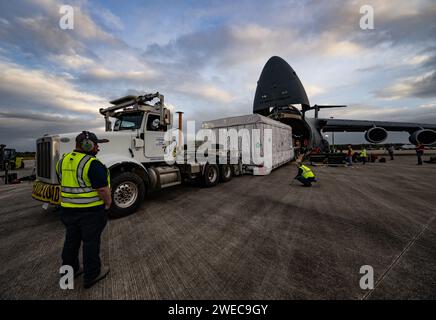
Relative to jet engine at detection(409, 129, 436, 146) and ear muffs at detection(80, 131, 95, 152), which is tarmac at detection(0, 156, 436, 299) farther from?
jet engine at detection(409, 129, 436, 146)

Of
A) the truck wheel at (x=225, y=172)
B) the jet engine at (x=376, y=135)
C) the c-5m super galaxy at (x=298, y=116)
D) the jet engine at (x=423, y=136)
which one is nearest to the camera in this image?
the truck wheel at (x=225, y=172)

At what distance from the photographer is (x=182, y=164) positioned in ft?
21.4

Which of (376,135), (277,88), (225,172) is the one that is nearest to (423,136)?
(376,135)

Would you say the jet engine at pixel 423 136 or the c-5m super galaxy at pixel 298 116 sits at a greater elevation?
the c-5m super galaxy at pixel 298 116

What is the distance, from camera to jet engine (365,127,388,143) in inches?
757

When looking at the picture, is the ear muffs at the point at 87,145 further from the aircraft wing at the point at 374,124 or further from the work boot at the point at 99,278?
the aircraft wing at the point at 374,124

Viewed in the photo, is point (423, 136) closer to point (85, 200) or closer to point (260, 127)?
point (260, 127)

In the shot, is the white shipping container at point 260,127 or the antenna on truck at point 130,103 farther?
the white shipping container at point 260,127

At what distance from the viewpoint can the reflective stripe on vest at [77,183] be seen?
204 cm

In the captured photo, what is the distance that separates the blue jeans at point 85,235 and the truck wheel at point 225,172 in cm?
632

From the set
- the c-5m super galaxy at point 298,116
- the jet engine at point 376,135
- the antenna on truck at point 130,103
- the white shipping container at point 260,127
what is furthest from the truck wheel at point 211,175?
the jet engine at point 376,135

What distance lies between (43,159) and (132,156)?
191 centimetres
